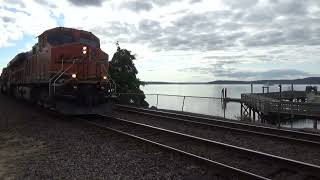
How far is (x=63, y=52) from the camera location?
17.3 metres

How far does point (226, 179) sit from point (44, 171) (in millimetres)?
3726

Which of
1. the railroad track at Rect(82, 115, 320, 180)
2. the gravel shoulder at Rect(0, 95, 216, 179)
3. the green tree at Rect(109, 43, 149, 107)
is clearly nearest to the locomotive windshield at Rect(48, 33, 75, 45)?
the gravel shoulder at Rect(0, 95, 216, 179)

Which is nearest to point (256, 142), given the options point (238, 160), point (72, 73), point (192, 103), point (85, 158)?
point (238, 160)

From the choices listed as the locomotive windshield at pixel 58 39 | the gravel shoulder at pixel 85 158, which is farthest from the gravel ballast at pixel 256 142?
the locomotive windshield at pixel 58 39

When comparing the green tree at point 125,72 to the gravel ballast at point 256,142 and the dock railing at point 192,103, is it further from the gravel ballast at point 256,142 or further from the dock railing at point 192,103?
the gravel ballast at point 256,142

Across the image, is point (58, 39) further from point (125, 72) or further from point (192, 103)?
point (125, 72)

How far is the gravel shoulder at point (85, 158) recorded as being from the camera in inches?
313

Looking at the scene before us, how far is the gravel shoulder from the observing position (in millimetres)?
7941

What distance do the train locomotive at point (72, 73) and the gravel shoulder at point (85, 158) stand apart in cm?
244

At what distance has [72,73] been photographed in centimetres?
1684

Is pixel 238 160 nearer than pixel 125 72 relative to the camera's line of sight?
Yes

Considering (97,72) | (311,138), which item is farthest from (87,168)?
(97,72)

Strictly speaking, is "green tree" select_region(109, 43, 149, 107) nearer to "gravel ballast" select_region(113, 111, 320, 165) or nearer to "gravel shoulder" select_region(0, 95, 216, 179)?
"gravel ballast" select_region(113, 111, 320, 165)

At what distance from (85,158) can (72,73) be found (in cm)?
804
